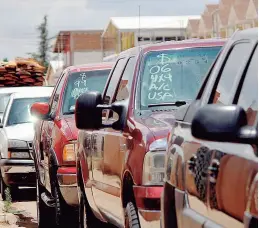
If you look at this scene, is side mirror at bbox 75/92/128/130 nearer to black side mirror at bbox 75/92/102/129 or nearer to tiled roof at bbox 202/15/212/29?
black side mirror at bbox 75/92/102/129

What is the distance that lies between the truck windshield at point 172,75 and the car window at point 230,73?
2.94m

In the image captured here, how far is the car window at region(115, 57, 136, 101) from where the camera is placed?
8.29 meters

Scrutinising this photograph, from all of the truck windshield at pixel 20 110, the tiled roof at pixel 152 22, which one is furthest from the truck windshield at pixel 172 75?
the tiled roof at pixel 152 22

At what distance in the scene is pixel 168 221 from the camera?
5676 millimetres

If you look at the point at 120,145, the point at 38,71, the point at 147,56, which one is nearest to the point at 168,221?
the point at 120,145

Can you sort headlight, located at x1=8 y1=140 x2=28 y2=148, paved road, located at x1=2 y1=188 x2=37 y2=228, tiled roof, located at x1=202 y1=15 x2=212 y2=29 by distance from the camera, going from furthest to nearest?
tiled roof, located at x1=202 y1=15 x2=212 y2=29 < headlight, located at x1=8 y1=140 x2=28 y2=148 < paved road, located at x1=2 y1=188 x2=37 y2=228

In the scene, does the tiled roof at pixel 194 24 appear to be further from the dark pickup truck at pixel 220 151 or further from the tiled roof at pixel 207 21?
the dark pickup truck at pixel 220 151

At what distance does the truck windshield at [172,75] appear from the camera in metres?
8.14

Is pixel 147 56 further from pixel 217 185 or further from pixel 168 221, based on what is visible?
pixel 217 185

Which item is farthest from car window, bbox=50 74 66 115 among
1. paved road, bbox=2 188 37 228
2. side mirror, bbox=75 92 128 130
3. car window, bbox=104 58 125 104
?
side mirror, bbox=75 92 128 130

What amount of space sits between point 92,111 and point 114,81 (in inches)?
47.7

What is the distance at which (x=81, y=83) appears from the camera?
42.3ft

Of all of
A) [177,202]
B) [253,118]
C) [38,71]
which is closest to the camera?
[253,118]

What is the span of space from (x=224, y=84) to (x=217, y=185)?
74cm
